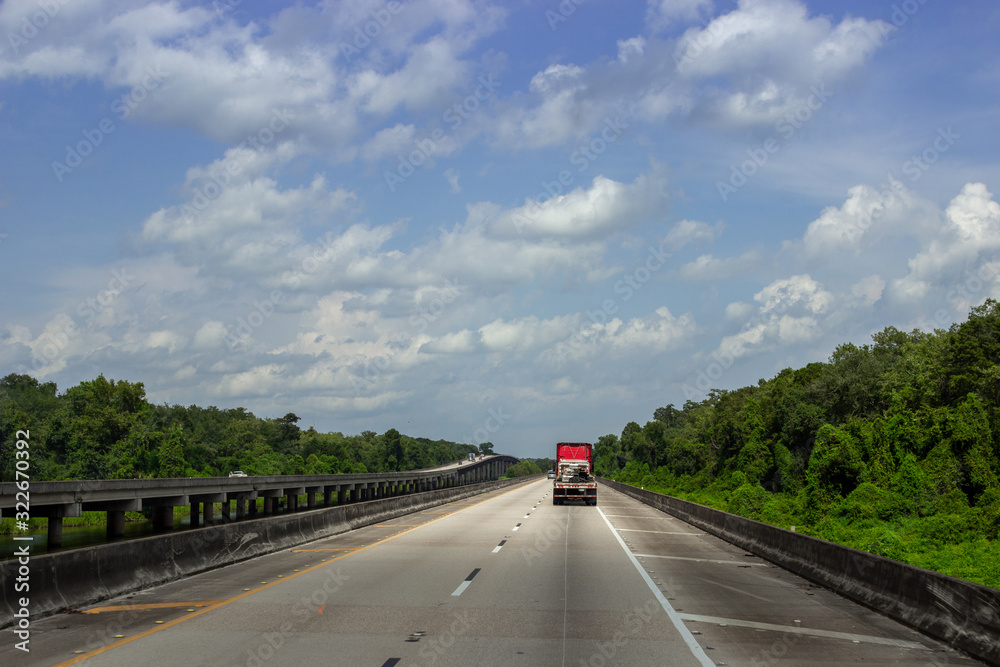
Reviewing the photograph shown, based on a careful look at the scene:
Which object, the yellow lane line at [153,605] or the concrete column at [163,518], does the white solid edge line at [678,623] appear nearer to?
the yellow lane line at [153,605]

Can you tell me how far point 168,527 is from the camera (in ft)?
173

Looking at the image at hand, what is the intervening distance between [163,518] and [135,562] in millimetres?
42506

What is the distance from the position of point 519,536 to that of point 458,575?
10.1 metres

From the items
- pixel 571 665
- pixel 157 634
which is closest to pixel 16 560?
pixel 157 634

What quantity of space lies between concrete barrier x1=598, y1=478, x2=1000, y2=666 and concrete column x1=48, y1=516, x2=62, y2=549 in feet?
114

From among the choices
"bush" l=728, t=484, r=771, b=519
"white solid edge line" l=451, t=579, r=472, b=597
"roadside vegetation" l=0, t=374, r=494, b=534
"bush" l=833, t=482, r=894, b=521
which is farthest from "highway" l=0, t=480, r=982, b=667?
"roadside vegetation" l=0, t=374, r=494, b=534

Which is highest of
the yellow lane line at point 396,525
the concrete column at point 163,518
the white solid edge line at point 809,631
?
the white solid edge line at point 809,631

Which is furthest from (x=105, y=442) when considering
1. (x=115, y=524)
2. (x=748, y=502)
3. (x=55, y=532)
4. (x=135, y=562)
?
(x=135, y=562)

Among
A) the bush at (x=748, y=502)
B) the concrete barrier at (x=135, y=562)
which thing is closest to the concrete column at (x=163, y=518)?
the concrete barrier at (x=135, y=562)

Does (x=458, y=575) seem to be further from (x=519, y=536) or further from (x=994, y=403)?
(x=994, y=403)

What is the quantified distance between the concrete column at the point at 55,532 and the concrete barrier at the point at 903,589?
34.7 meters

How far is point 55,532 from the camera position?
1654 inches

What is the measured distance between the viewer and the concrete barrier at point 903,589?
31.6ft

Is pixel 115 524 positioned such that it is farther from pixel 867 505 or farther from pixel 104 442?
pixel 104 442
